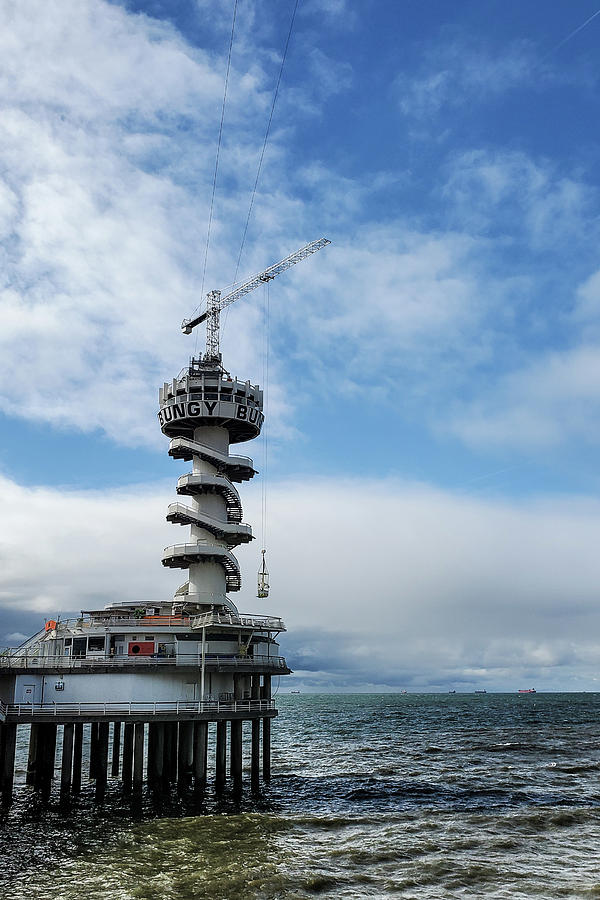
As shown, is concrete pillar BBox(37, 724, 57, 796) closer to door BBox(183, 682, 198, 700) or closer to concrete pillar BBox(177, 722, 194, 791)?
concrete pillar BBox(177, 722, 194, 791)

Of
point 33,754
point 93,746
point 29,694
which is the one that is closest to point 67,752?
point 29,694

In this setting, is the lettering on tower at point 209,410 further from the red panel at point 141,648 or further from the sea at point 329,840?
the sea at point 329,840

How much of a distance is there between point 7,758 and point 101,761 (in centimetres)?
598

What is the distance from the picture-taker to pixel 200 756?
4962 centimetres

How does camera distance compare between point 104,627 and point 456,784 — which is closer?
point 104,627

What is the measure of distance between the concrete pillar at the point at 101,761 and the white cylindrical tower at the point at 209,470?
12.0m

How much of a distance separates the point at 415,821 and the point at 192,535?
27.9 meters

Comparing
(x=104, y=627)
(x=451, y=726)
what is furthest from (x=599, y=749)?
(x=104, y=627)

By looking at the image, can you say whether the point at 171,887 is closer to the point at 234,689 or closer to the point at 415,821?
the point at 415,821

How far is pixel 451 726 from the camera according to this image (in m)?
129

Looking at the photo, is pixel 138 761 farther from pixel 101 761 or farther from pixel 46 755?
pixel 46 755

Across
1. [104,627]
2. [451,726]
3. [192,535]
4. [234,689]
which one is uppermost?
[192,535]

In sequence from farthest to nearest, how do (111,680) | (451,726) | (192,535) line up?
(451,726)
(192,535)
(111,680)

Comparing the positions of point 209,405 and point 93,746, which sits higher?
point 209,405
